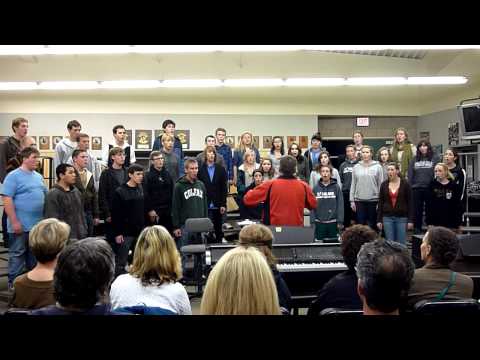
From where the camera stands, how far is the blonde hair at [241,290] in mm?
1864

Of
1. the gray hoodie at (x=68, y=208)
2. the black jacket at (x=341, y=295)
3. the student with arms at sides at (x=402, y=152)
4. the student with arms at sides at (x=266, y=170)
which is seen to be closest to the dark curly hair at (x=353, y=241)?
the black jacket at (x=341, y=295)

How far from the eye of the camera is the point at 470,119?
773cm

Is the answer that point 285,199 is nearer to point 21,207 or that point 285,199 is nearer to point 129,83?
point 21,207

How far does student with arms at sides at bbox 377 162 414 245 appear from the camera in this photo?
5832 mm

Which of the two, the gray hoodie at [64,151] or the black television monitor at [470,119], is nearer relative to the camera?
the gray hoodie at [64,151]

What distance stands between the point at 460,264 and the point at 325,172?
243 cm

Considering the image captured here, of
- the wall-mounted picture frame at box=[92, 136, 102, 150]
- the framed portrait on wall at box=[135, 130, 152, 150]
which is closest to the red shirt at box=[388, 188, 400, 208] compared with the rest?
the framed portrait on wall at box=[135, 130, 152, 150]

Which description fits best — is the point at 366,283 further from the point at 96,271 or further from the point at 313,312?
the point at 96,271

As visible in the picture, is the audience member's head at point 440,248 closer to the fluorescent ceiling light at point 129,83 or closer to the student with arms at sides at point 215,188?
the student with arms at sides at point 215,188

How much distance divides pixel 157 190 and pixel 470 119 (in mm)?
Answer: 5281

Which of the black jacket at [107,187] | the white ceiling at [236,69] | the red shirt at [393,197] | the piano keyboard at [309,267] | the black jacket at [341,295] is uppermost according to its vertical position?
the white ceiling at [236,69]

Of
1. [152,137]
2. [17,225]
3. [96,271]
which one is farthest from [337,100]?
[96,271]

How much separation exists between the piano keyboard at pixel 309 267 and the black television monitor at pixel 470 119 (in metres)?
4.88

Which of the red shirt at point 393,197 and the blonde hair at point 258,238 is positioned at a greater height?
the red shirt at point 393,197
